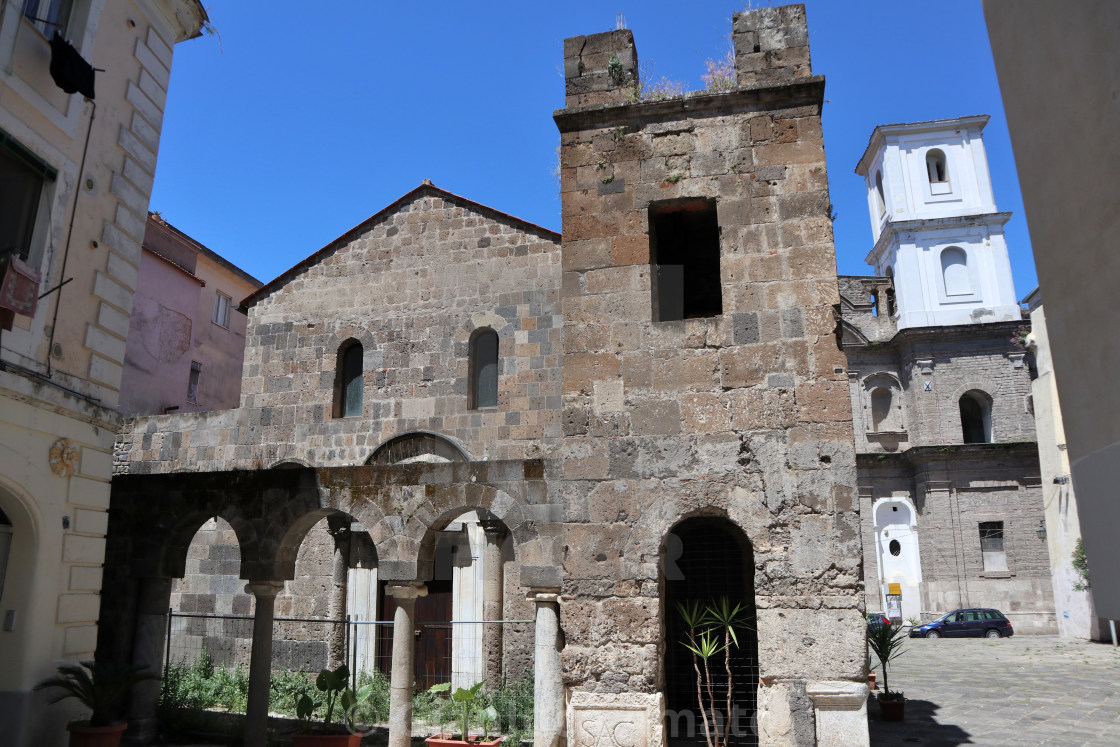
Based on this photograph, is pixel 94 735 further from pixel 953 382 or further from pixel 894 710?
pixel 953 382

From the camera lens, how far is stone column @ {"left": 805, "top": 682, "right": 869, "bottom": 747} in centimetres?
703

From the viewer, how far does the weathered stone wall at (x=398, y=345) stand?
45.1ft

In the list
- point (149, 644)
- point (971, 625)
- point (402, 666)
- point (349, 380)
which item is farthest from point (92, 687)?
point (971, 625)

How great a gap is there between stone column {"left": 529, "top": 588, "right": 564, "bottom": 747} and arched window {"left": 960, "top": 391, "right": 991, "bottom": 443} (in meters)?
27.6

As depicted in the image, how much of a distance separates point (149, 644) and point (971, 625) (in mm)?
25743

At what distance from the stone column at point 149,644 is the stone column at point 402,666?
3014 mm

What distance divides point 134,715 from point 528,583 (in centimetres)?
504

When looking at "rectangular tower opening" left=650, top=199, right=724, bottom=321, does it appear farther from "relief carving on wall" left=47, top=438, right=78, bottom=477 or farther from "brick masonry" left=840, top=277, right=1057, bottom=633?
"brick masonry" left=840, top=277, right=1057, bottom=633

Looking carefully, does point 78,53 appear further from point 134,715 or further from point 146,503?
point 134,715

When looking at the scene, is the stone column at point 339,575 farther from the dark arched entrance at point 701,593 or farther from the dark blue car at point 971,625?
the dark blue car at point 971,625

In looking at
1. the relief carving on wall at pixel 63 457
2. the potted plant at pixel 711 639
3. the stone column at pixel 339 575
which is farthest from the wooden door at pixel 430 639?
the relief carving on wall at pixel 63 457

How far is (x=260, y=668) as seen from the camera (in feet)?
30.8

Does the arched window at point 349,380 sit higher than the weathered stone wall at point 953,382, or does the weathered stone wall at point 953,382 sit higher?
the weathered stone wall at point 953,382

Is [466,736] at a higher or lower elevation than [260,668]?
lower
